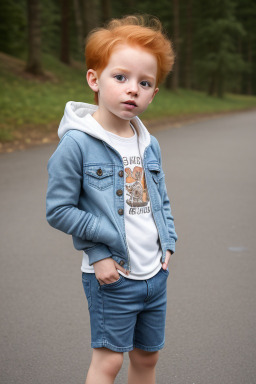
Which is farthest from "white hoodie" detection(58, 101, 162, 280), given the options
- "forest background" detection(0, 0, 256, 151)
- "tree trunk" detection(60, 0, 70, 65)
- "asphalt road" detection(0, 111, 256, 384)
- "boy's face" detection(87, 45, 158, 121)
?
"tree trunk" detection(60, 0, 70, 65)

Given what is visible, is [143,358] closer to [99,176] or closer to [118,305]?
[118,305]

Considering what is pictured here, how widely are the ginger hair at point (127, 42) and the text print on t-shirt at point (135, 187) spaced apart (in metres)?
0.34

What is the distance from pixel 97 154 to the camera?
6.38 feet

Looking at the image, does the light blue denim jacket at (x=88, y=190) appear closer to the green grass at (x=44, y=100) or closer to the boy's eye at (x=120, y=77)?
the boy's eye at (x=120, y=77)

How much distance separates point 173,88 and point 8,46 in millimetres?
10081

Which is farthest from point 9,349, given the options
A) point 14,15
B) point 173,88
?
point 173,88

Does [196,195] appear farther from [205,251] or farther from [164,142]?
[164,142]

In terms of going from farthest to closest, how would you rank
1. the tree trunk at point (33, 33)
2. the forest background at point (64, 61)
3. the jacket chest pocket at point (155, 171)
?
the tree trunk at point (33, 33) → the forest background at point (64, 61) → the jacket chest pocket at point (155, 171)

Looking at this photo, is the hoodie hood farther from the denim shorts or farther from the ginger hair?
the denim shorts

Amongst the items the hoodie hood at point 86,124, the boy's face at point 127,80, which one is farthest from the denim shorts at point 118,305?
the boy's face at point 127,80

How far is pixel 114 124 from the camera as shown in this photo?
6.64 ft

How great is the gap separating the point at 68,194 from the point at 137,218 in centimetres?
29

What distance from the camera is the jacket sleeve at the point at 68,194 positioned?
1.88 m

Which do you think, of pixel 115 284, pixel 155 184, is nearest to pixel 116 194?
pixel 155 184
